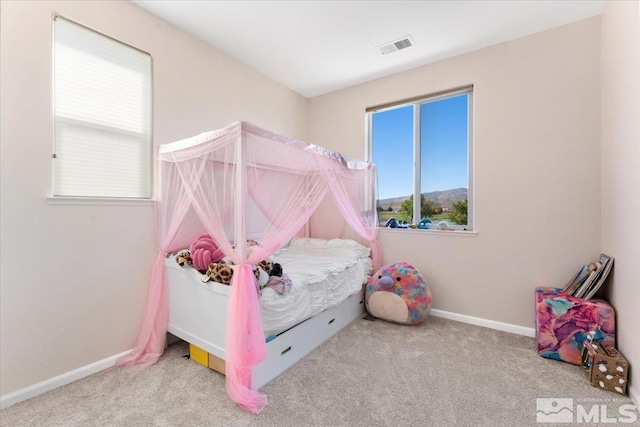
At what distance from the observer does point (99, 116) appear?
2133 mm

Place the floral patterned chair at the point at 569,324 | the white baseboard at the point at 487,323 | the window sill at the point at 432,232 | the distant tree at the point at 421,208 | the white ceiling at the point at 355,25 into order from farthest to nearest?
the distant tree at the point at 421,208, the window sill at the point at 432,232, the white baseboard at the point at 487,323, the white ceiling at the point at 355,25, the floral patterned chair at the point at 569,324

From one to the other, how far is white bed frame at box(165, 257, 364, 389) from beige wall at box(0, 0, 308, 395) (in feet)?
1.18

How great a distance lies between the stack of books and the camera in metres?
2.14

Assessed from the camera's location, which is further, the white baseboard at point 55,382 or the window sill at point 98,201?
the window sill at point 98,201

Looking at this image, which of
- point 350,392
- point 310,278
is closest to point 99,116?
point 310,278

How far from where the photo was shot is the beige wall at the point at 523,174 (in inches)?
96.8

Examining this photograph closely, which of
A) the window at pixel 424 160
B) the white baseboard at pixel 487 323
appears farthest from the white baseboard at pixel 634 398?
the window at pixel 424 160

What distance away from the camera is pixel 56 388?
190 cm

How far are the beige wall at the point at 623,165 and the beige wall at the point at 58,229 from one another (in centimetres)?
→ 344

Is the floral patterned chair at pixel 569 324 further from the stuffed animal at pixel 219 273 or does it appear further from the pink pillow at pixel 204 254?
the pink pillow at pixel 204 254

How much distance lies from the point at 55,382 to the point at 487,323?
12.2 feet

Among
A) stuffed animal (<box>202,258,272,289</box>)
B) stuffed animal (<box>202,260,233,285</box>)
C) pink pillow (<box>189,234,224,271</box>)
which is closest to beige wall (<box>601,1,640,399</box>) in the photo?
stuffed animal (<box>202,258,272,289</box>)

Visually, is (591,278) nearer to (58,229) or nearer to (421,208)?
(421,208)
